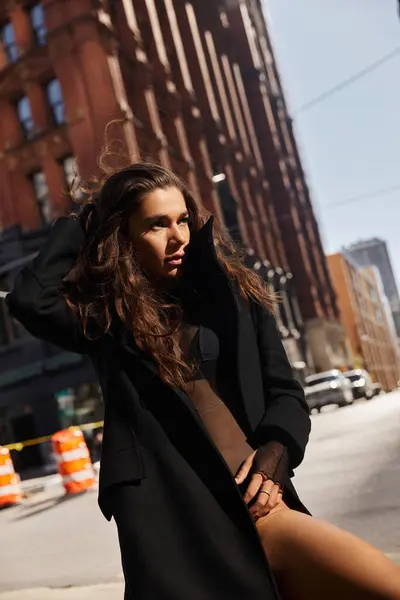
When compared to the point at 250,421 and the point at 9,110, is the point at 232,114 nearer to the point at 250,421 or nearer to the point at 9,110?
the point at 9,110

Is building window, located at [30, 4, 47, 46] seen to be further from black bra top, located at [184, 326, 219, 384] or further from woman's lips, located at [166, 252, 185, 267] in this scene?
black bra top, located at [184, 326, 219, 384]

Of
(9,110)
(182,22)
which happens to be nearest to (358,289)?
(182,22)

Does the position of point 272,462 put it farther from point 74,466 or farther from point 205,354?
point 74,466

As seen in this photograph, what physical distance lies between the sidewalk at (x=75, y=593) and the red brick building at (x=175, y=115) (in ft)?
34.3

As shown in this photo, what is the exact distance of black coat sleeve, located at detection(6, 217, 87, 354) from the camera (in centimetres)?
173

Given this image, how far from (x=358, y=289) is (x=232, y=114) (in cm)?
3805

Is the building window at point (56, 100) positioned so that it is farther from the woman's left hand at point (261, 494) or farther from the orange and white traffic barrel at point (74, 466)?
the woman's left hand at point (261, 494)

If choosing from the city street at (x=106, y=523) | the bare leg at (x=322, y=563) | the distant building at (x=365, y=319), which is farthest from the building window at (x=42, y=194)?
the distant building at (x=365, y=319)

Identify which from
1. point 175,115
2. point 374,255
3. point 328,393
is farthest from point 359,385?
point 374,255

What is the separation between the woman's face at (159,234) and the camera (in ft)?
5.96

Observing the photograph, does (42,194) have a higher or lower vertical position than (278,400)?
higher

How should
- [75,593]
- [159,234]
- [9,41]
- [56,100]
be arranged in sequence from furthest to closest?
[9,41] → [56,100] → [75,593] → [159,234]

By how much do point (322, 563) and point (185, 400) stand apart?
1.55ft

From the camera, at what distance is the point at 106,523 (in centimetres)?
778
